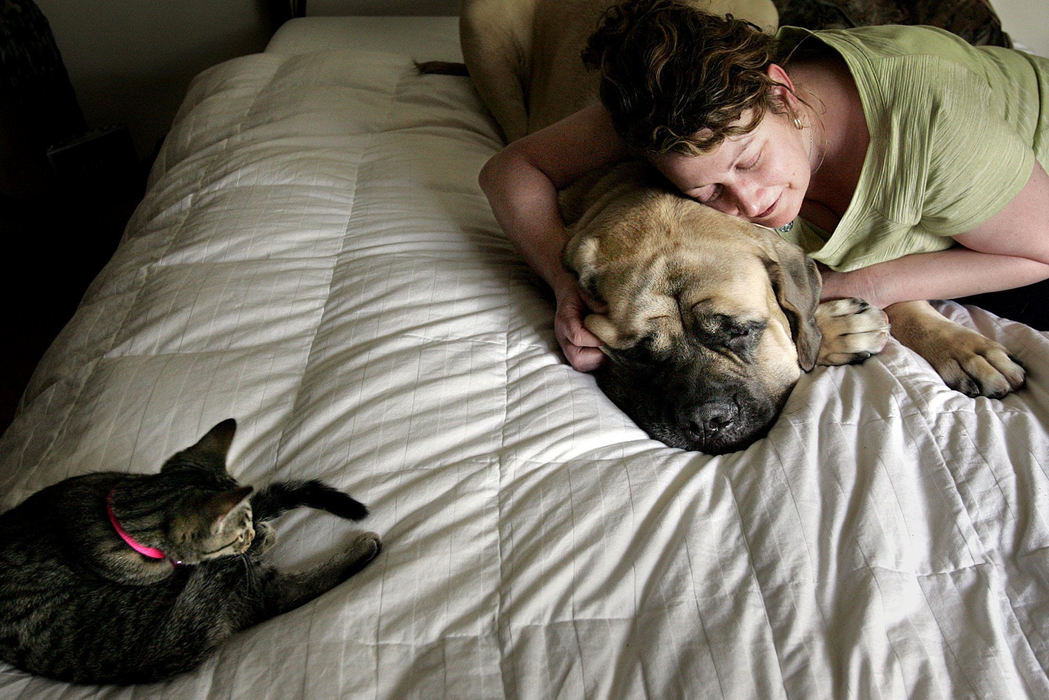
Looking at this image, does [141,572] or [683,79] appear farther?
[683,79]

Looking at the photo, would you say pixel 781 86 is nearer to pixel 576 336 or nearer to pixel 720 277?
pixel 720 277

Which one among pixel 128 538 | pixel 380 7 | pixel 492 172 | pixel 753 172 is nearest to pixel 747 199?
pixel 753 172

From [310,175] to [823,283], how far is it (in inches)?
52.2

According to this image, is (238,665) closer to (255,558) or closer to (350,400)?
(255,558)

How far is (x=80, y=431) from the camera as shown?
53.0 inches

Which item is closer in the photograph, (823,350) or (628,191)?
(823,350)

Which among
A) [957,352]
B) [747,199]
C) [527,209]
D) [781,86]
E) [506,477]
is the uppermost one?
[781,86]

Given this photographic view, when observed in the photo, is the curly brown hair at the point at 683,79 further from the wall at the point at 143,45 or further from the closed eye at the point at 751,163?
the wall at the point at 143,45

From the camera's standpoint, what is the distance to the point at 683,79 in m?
1.39

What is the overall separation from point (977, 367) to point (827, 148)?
56 centimetres

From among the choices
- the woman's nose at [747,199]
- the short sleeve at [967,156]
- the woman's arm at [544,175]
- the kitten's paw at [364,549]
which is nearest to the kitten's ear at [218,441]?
the kitten's paw at [364,549]

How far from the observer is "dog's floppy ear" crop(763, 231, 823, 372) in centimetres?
152

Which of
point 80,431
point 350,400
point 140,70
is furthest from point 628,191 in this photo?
point 140,70

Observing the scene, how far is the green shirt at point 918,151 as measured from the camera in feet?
5.02
